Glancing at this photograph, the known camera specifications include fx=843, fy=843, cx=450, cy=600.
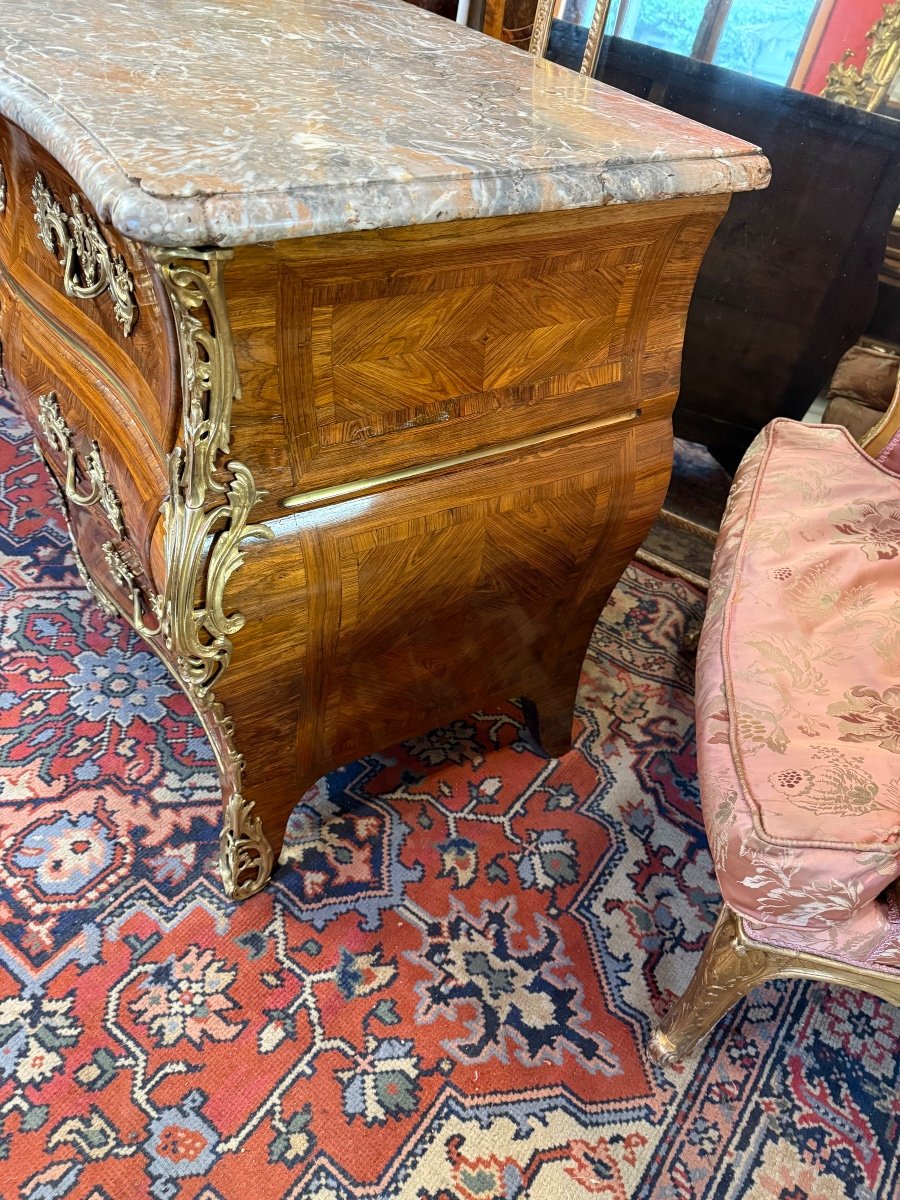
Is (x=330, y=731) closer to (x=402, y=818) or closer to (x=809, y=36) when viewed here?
(x=402, y=818)

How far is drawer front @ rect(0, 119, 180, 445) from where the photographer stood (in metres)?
0.68

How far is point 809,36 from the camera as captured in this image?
1.31m

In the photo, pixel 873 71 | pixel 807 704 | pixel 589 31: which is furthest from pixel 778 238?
pixel 807 704

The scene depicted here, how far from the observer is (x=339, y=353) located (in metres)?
0.68

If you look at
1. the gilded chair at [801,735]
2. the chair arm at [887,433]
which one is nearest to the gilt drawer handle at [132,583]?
the gilded chair at [801,735]

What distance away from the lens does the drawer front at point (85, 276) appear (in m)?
0.68

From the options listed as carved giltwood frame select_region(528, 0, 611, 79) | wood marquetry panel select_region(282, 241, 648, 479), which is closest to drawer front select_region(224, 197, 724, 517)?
wood marquetry panel select_region(282, 241, 648, 479)

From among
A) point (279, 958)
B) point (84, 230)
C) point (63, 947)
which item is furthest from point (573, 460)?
point (63, 947)

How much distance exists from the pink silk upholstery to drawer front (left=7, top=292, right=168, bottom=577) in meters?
0.58

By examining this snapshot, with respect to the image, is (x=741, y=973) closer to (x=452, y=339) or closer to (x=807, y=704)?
(x=807, y=704)

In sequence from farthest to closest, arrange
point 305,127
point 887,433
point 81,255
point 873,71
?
point 873,71
point 887,433
point 81,255
point 305,127

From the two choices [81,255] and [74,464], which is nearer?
[81,255]

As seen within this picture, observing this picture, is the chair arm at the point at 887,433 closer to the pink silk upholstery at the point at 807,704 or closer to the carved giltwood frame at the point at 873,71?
the pink silk upholstery at the point at 807,704

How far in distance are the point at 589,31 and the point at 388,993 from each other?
161 centimetres
